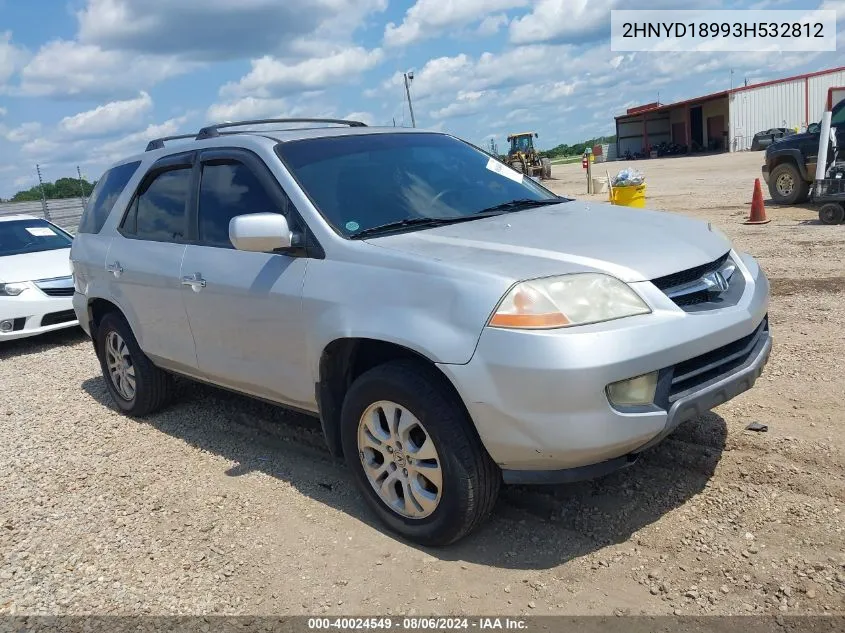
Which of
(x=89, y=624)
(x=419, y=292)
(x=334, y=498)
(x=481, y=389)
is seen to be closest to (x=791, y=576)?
(x=481, y=389)

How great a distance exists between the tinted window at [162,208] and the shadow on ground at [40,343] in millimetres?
4492

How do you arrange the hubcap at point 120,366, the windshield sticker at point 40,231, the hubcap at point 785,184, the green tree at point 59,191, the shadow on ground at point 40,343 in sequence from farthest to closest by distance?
the green tree at point 59,191
the hubcap at point 785,184
the windshield sticker at point 40,231
the shadow on ground at point 40,343
the hubcap at point 120,366

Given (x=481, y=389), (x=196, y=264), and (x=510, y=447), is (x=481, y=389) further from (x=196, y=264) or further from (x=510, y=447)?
(x=196, y=264)

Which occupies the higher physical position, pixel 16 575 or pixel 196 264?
pixel 196 264

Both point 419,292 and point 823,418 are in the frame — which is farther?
point 823,418

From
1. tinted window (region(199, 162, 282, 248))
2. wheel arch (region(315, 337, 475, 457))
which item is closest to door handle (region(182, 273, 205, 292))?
tinted window (region(199, 162, 282, 248))

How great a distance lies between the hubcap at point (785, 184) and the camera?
14.1m

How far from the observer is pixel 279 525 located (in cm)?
362

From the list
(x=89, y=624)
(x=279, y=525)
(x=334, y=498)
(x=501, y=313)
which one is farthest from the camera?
(x=334, y=498)

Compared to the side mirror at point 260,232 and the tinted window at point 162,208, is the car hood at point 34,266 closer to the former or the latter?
the tinted window at point 162,208

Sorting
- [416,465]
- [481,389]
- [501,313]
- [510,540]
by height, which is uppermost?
[501,313]

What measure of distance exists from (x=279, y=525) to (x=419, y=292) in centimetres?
147

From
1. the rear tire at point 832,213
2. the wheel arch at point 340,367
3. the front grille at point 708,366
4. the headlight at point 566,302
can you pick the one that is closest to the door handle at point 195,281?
the wheel arch at point 340,367

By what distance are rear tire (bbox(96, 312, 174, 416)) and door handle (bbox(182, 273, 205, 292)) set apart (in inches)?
45.6
